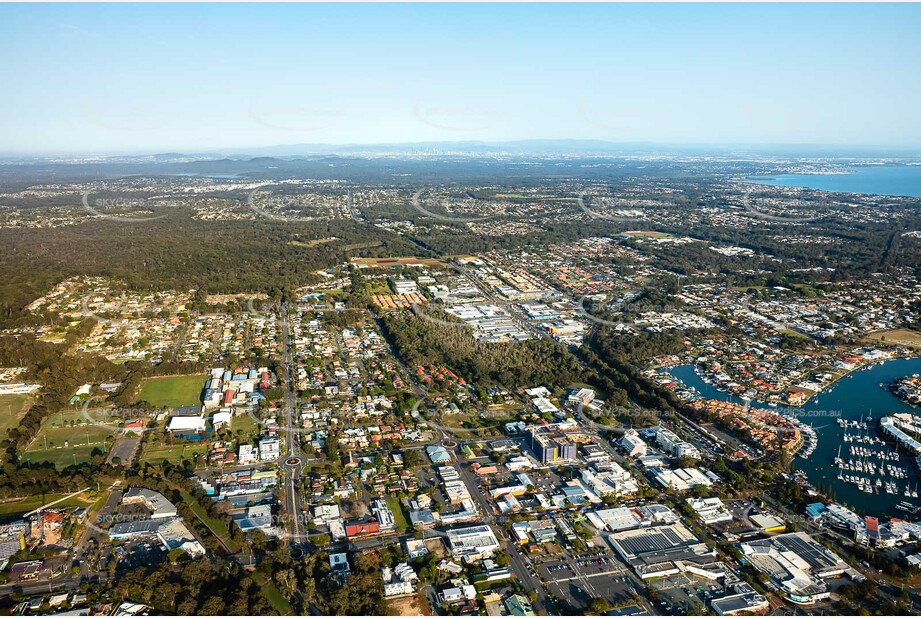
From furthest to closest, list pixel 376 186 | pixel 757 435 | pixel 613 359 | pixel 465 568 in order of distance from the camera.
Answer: pixel 376 186, pixel 613 359, pixel 757 435, pixel 465 568

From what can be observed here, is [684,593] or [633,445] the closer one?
[684,593]

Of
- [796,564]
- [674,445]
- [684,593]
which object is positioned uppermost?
[674,445]

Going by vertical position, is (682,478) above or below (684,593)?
above

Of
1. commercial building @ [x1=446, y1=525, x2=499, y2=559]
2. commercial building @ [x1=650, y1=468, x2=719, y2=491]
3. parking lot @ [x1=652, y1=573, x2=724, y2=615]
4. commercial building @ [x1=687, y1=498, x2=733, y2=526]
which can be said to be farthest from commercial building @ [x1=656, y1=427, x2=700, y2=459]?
commercial building @ [x1=446, y1=525, x2=499, y2=559]

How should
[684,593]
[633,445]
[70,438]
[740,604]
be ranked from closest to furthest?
[740,604]
[684,593]
[633,445]
[70,438]

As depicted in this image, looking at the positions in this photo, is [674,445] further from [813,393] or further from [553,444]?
[813,393]

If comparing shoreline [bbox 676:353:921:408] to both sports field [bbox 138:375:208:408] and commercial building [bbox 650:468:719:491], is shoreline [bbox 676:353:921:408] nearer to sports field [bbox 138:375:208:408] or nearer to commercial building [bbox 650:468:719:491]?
commercial building [bbox 650:468:719:491]

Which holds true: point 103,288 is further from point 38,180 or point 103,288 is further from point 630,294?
point 38,180

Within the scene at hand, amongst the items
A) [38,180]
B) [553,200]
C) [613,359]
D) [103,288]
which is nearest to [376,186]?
[553,200]

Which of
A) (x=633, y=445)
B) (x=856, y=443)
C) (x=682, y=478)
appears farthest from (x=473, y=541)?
(x=856, y=443)
